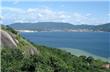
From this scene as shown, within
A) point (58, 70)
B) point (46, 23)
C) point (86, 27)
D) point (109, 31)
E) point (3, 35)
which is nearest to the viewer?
point (58, 70)

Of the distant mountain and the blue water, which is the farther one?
the distant mountain

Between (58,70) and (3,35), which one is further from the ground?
(3,35)

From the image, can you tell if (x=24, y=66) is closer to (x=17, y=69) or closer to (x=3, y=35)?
(x=17, y=69)

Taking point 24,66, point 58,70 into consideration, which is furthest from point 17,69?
point 58,70

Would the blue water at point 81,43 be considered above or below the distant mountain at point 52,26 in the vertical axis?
above

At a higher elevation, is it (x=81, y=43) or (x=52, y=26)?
(x=81, y=43)

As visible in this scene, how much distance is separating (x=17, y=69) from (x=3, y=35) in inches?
119

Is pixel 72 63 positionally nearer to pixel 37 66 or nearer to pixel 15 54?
pixel 15 54

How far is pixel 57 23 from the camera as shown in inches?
→ 6014

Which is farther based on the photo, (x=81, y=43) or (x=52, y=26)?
Result: (x=52, y=26)

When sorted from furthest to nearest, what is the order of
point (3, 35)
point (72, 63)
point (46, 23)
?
point (46, 23) → point (72, 63) → point (3, 35)

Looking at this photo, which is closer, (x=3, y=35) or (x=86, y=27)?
(x=3, y=35)

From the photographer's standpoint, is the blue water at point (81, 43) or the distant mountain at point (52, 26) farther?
the distant mountain at point (52, 26)

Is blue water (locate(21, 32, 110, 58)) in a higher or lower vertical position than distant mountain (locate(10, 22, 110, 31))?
higher
